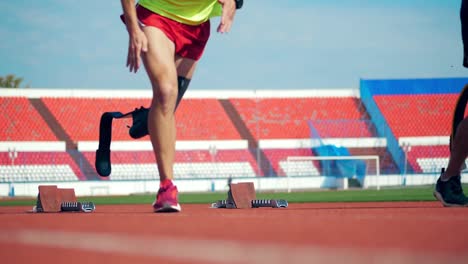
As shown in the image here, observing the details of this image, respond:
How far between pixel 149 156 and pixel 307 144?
8073 millimetres

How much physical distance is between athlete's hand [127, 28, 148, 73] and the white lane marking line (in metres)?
2.22

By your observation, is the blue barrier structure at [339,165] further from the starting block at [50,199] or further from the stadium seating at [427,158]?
the starting block at [50,199]

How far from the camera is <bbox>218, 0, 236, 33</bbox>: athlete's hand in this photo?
620 cm

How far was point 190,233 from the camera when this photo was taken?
3451 mm

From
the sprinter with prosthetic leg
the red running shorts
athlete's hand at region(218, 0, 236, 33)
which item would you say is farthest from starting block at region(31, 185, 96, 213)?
athlete's hand at region(218, 0, 236, 33)

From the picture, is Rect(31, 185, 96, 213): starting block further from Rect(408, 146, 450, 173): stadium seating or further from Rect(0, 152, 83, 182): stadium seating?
Rect(408, 146, 450, 173): stadium seating

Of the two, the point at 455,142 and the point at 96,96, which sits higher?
the point at 96,96

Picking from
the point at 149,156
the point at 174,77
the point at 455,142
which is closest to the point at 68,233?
the point at 174,77

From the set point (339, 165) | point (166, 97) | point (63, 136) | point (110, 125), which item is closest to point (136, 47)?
point (166, 97)

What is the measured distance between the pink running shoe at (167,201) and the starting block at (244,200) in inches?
97.1

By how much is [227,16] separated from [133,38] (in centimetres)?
81

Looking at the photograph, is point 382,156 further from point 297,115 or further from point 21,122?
point 21,122

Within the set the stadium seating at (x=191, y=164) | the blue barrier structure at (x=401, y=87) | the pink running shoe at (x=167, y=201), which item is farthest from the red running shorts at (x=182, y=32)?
the blue barrier structure at (x=401, y=87)

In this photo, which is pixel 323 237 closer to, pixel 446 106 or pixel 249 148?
pixel 249 148
